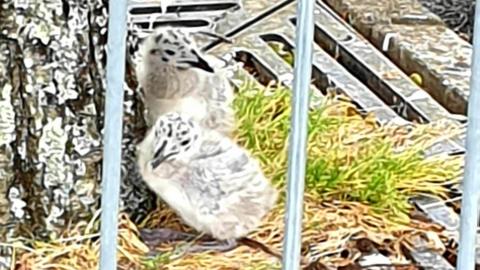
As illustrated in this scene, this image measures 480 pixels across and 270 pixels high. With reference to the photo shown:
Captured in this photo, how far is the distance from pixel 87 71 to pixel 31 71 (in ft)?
0.27

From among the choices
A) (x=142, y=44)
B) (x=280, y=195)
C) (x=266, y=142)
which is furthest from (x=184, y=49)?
(x=280, y=195)

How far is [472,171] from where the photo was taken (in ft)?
3.08

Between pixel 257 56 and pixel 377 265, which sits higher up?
pixel 257 56

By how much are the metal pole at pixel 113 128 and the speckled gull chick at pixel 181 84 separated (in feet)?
2.57

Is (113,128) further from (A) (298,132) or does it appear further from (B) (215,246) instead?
(B) (215,246)

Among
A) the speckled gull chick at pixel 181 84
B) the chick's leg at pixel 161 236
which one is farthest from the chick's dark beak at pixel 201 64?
the chick's leg at pixel 161 236

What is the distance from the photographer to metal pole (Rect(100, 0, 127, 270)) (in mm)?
923

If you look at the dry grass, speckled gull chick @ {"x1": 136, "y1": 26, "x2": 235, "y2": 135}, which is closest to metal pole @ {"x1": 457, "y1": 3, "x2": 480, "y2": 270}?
the dry grass

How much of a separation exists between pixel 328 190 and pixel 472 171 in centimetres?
94

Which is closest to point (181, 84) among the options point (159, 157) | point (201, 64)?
point (201, 64)

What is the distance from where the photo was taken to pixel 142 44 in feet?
6.45

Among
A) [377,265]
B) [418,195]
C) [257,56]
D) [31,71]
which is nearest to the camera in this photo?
[31,71]

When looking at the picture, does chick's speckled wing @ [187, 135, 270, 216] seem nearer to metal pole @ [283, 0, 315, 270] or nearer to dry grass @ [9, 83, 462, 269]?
dry grass @ [9, 83, 462, 269]

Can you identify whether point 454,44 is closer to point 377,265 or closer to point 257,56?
point 257,56
